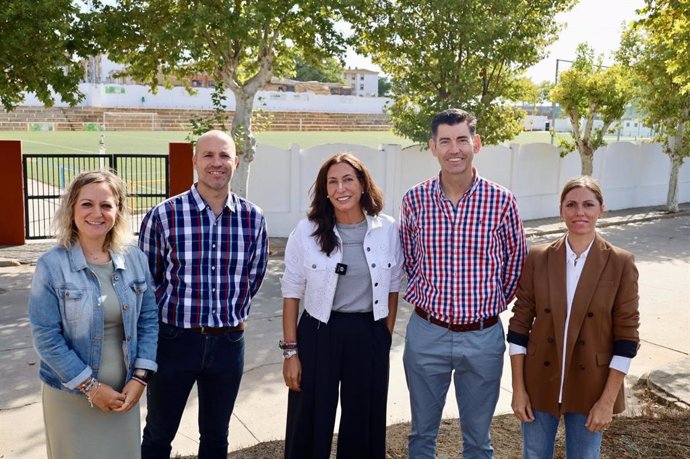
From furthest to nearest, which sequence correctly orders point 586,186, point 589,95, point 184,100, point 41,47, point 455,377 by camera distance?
point 184,100 → point 589,95 → point 41,47 → point 455,377 → point 586,186

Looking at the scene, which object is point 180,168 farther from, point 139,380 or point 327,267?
point 139,380

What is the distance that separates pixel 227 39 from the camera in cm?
1022

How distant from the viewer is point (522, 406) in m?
3.22

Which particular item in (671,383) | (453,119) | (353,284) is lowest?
(671,383)

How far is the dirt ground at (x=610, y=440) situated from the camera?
14.0ft

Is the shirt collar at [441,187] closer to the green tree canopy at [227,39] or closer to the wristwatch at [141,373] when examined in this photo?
the wristwatch at [141,373]

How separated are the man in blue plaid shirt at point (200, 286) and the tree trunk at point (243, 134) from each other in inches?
313

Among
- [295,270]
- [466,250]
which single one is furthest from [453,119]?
[295,270]

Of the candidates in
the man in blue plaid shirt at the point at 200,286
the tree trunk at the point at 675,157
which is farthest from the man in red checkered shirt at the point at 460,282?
the tree trunk at the point at 675,157

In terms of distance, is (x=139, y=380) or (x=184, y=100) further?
(x=184, y=100)

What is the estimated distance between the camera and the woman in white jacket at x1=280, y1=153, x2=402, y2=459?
339 cm

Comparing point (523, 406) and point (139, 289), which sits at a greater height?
point (139, 289)

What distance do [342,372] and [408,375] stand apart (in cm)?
36

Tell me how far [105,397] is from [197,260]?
779mm
